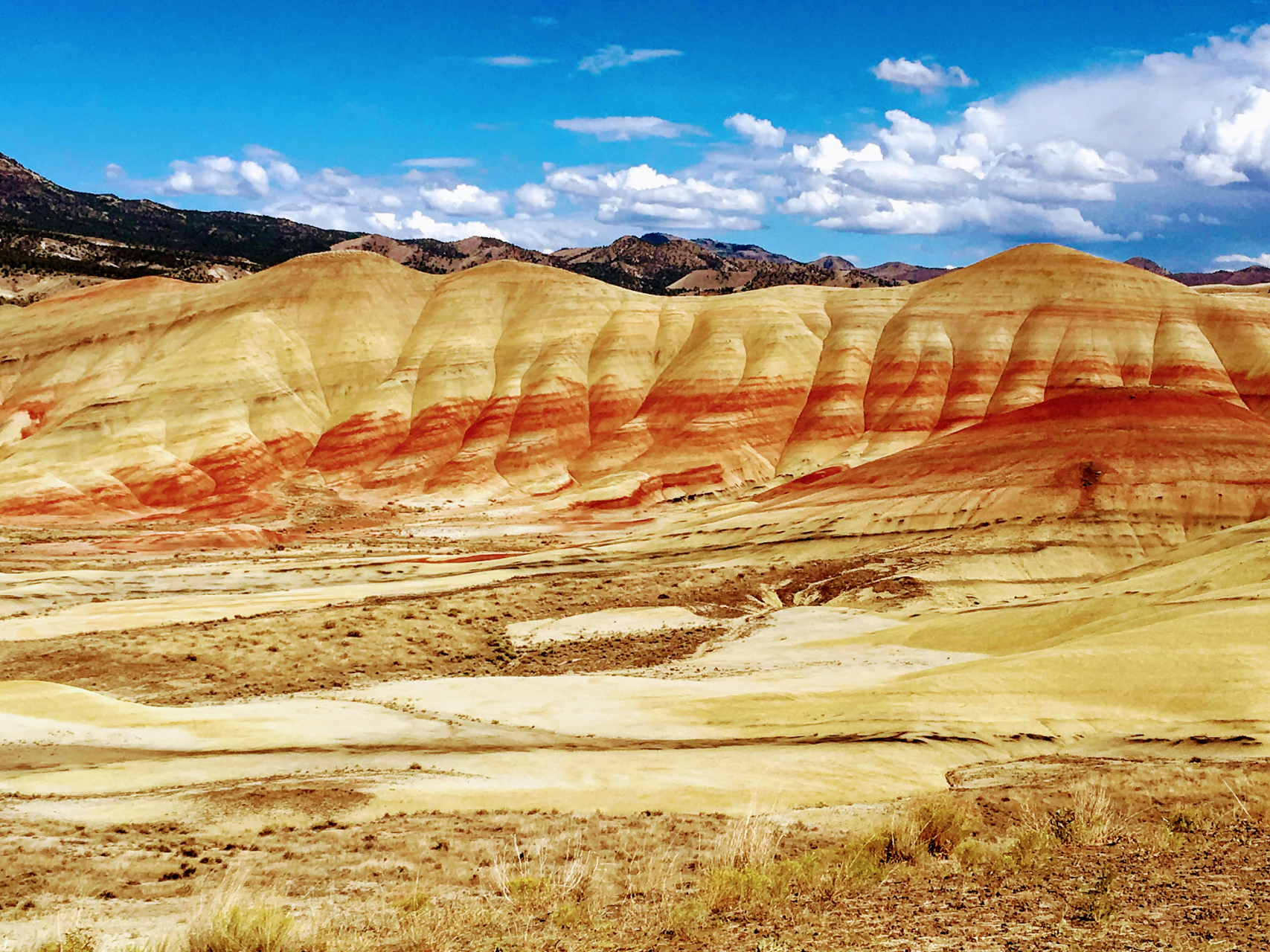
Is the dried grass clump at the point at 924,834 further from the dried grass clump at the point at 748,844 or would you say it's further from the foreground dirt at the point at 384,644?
the foreground dirt at the point at 384,644

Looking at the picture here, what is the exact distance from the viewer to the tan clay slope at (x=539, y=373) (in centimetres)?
8956

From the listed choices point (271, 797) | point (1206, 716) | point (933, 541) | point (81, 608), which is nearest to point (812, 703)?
point (1206, 716)

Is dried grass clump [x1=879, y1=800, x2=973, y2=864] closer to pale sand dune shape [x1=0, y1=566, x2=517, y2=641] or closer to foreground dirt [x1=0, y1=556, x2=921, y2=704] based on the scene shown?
foreground dirt [x1=0, y1=556, x2=921, y2=704]

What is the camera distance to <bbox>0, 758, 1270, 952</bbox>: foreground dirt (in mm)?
10883

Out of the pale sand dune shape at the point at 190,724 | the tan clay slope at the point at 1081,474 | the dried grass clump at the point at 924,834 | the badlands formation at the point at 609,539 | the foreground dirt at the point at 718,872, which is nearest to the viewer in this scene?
the foreground dirt at the point at 718,872

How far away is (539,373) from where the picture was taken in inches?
3944

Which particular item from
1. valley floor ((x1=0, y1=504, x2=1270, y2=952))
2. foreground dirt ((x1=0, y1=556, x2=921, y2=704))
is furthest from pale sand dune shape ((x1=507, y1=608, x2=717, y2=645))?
foreground dirt ((x1=0, y1=556, x2=921, y2=704))

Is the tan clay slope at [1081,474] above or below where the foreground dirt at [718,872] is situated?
above

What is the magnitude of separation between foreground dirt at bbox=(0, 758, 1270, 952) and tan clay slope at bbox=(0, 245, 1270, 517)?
69.1 metres

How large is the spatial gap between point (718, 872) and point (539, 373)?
8907 centimetres

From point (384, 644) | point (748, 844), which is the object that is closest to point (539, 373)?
point (384, 644)

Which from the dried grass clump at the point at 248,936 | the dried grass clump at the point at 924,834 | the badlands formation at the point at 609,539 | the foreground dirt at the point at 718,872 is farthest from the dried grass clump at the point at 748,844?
the dried grass clump at the point at 248,936

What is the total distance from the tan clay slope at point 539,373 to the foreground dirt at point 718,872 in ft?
227

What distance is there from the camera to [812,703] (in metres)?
26.4
